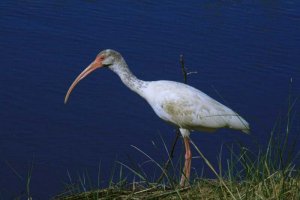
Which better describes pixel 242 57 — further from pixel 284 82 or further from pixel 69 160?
pixel 69 160

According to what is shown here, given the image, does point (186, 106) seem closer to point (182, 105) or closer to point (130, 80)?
point (182, 105)

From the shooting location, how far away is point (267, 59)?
13133 mm

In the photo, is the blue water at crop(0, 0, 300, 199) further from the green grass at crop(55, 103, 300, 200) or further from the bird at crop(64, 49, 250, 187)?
the green grass at crop(55, 103, 300, 200)

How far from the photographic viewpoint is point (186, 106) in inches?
324

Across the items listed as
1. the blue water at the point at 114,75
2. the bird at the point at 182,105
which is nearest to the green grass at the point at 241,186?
the bird at the point at 182,105

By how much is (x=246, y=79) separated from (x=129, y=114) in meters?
2.17

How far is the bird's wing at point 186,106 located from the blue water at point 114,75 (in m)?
0.60

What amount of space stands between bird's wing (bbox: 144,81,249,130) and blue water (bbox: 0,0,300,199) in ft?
1.97

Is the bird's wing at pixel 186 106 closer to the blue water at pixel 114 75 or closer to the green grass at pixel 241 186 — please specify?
the blue water at pixel 114 75

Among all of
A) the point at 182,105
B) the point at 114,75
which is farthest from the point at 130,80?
the point at 114,75

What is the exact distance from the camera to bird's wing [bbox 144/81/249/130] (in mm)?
8148

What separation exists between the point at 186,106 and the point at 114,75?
3.71 metres

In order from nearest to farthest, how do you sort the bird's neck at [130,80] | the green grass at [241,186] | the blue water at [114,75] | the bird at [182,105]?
the green grass at [241,186], the bird at [182,105], the bird's neck at [130,80], the blue water at [114,75]

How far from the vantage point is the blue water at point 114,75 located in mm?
10188
